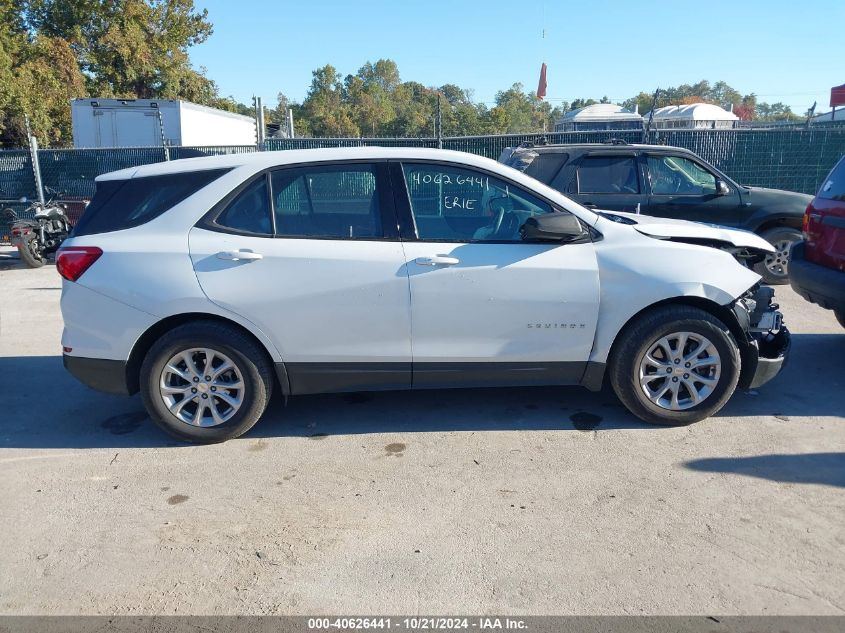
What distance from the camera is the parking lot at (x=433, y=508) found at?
3.06 m

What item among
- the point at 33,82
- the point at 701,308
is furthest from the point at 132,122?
the point at 701,308

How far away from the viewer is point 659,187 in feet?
28.4

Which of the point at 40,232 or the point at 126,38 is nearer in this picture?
the point at 40,232

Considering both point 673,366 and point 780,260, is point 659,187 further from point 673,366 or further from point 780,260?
point 673,366

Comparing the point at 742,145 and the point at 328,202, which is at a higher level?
the point at 742,145

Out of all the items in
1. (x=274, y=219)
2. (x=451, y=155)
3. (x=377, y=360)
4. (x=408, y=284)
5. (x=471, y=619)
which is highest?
(x=451, y=155)

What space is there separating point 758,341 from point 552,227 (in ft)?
5.75

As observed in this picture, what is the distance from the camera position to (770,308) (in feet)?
15.9

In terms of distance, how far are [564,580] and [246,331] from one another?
8.14ft

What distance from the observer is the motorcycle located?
1135 cm

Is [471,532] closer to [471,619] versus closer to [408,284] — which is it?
[471,619]

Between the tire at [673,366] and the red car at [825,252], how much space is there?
1.60 m

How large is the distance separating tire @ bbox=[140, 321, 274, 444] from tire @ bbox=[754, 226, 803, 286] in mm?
6974

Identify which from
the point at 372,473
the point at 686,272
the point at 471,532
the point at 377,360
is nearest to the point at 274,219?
the point at 377,360
